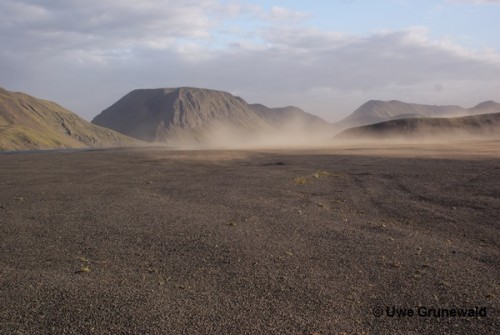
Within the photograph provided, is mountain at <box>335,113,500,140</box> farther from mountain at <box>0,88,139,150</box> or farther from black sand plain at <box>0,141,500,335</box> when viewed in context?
black sand plain at <box>0,141,500,335</box>

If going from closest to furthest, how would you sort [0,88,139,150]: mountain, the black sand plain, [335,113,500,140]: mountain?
the black sand plain, [0,88,139,150]: mountain, [335,113,500,140]: mountain

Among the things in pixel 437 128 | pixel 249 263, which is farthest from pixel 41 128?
pixel 249 263

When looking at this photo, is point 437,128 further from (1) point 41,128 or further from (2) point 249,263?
(2) point 249,263

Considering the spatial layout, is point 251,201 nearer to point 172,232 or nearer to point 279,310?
point 172,232

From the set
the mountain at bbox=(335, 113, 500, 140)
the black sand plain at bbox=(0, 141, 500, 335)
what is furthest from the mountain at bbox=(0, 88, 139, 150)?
the black sand plain at bbox=(0, 141, 500, 335)

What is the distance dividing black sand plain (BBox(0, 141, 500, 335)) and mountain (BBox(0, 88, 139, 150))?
91.0m

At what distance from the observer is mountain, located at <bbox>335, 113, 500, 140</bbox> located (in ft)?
362

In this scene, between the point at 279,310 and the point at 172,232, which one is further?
the point at 172,232

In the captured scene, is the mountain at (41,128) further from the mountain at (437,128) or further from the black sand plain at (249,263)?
the black sand plain at (249,263)

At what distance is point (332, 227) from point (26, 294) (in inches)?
330

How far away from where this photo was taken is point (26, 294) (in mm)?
7770

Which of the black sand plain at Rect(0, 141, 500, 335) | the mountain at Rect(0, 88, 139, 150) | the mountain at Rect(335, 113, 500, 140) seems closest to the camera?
the black sand plain at Rect(0, 141, 500, 335)

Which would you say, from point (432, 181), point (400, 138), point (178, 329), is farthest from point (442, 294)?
point (400, 138)

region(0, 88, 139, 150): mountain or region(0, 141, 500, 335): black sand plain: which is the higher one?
region(0, 88, 139, 150): mountain
